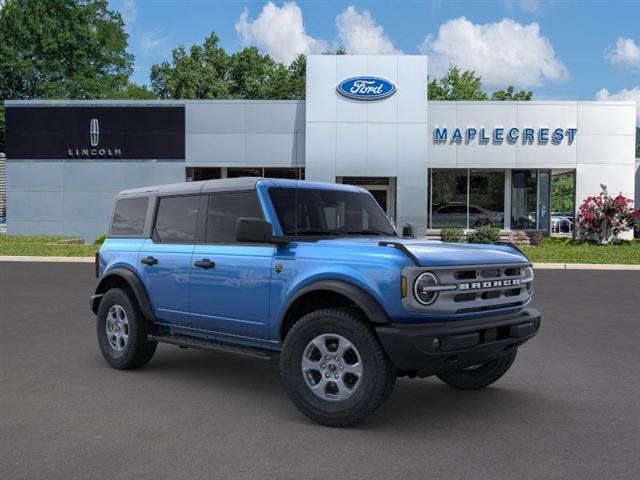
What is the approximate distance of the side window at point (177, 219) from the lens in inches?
247

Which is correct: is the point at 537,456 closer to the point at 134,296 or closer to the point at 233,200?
the point at 233,200

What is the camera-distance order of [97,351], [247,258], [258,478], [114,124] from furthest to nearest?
[114,124] → [97,351] → [247,258] → [258,478]

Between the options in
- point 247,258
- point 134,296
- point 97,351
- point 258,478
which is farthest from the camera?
point 97,351

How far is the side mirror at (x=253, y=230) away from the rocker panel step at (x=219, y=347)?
3.20 feet

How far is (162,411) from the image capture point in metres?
5.22

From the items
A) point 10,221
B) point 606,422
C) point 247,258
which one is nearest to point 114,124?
point 10,221

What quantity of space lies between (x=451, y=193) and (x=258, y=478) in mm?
24869

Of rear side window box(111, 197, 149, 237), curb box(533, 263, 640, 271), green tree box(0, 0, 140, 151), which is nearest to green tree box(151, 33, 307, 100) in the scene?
green tree box(0, 0, 140, 151)

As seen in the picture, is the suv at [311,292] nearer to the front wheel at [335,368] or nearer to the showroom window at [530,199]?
the front wheel at [335,368]

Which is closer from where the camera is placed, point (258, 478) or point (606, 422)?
point (258, 478)

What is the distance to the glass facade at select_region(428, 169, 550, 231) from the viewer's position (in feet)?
90.2

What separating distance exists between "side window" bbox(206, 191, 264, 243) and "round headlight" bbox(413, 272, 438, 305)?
169cm

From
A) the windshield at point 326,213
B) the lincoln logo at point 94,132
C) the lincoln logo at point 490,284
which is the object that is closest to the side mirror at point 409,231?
the windshield at point 326,213

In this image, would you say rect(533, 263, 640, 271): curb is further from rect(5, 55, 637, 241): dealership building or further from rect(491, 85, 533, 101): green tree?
rect(491, 85, 533, 101): green tree
